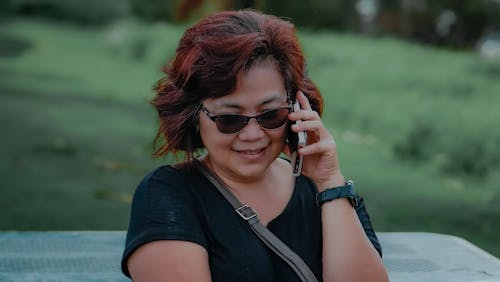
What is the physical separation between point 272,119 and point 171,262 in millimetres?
499

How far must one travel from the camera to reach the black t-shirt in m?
2.30

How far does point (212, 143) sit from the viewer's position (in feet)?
7.87

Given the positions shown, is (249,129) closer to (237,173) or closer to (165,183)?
(237,173)

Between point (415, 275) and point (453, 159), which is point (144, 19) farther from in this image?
point (415, 275)

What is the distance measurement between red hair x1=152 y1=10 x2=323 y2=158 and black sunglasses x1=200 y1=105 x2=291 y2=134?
0.07 metres

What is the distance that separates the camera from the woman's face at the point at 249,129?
2320mm

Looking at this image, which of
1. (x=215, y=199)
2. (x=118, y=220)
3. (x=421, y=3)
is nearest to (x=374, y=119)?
(x=118, y=220)

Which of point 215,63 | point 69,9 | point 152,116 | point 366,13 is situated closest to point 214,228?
point 215,63

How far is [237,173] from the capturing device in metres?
2.42

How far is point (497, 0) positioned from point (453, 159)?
44.0 ft

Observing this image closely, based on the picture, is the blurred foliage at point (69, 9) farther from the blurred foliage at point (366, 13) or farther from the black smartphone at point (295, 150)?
the black smartphone at point (295, 150)

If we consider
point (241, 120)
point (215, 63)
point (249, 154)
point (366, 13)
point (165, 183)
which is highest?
point (215, 63)

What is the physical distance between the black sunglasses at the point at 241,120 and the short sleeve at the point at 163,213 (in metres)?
0.22

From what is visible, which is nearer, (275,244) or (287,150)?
(275,244)
